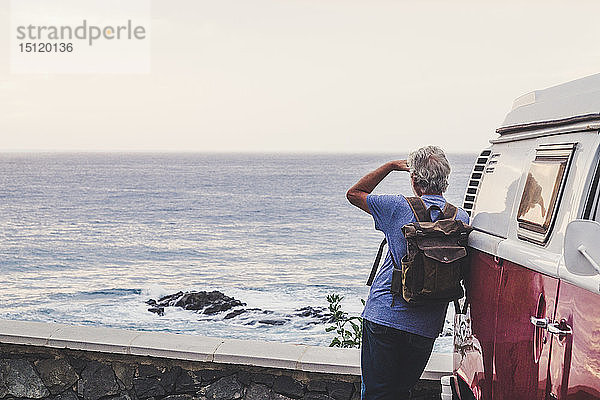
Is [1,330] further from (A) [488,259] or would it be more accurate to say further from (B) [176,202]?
(B) [176,202]

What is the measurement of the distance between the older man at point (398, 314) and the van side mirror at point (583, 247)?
5.18 ft

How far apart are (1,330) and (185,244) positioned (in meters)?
44.1

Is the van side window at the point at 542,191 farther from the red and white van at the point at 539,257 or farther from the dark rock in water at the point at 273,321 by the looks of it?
the dark rock in water at the point at 273,321

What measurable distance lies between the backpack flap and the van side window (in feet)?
1.69

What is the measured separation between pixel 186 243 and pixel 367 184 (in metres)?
45.8

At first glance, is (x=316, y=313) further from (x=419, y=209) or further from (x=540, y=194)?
(x=540, y=194)

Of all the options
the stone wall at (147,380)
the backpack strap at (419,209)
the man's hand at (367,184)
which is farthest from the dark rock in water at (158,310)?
the backpack strap at (419,209)

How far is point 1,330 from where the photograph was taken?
480 centimetres

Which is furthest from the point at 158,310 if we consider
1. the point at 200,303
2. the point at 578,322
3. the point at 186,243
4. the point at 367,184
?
the point at 186,243

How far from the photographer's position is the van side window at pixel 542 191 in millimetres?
2416

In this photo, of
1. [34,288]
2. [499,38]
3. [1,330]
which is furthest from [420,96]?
[1,330]

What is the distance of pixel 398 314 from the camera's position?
3.53 metres

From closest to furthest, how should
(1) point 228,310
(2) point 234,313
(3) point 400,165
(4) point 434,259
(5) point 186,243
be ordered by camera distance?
(4) point 434,259, (3) point 400,165, (2) point 234,313, (1) point 228,310, (5) point 186,243

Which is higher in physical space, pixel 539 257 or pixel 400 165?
pixel 400 165
